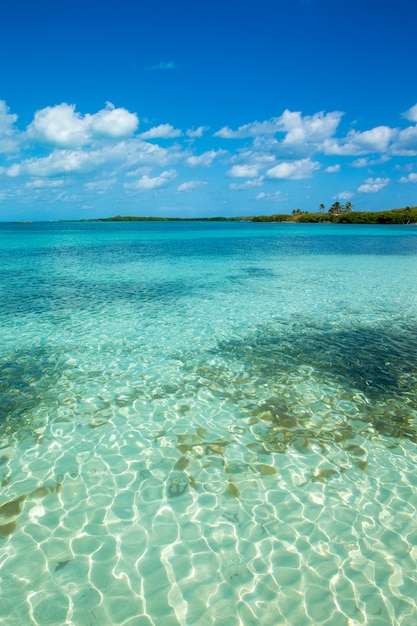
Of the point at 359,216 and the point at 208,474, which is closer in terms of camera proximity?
the point at 208,474

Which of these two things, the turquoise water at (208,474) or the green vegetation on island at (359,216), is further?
the green vegetation on island at (359,216)

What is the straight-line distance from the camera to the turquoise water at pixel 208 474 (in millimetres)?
3779

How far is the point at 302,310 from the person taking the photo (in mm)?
14289

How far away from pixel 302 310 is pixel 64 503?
1124cm

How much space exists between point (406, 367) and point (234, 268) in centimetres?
1908

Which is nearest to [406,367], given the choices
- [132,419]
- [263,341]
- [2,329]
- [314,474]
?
[263,341]

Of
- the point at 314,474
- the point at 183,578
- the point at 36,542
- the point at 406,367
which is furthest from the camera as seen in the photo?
the point at 406,367

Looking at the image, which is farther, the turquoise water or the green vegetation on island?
the green vegetation on island

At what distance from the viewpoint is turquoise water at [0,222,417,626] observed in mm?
3779

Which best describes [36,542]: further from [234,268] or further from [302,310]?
[234,268]

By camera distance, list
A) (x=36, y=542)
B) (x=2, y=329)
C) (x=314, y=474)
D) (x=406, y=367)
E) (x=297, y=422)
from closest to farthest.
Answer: (x=36, y=542)
(x=314, y=474)
(x=297, y=422)
(x=406, y=367)
(x=2, y=329)

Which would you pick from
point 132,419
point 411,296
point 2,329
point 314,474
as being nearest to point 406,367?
point 314,474

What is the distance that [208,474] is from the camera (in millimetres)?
5414

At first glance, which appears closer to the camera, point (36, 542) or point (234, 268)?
point (36, 542)
